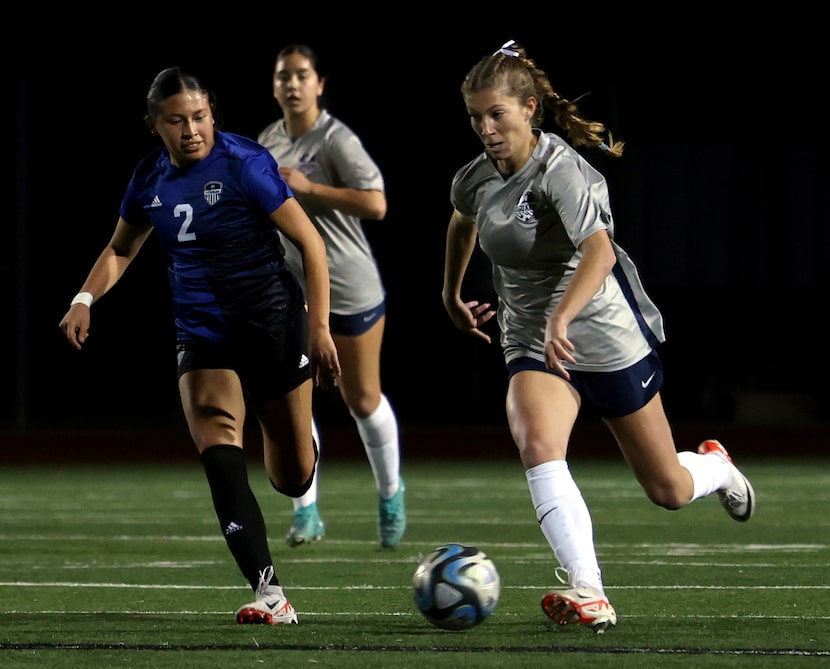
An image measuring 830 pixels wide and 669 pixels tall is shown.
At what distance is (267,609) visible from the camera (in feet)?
16.2

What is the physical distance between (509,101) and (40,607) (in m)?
2.20

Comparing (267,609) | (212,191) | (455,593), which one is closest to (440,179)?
(212,191)

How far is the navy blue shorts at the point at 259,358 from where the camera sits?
17.2 feet

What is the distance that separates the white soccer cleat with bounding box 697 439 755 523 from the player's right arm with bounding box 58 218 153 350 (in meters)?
2.17

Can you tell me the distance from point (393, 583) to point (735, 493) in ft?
4.18

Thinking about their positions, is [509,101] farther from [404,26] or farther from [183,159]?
[404,26]

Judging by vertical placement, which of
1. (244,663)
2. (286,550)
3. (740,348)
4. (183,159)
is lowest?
(740,348)

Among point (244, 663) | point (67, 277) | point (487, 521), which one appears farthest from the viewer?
point (67, 277)

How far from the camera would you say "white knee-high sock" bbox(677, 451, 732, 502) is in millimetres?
5645

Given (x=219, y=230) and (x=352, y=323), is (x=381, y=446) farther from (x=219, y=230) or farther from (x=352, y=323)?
(x=219, y=230)

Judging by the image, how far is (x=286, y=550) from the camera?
25.1 feet

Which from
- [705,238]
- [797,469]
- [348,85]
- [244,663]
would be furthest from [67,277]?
[244,663]

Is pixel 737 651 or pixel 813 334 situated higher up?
pixel 737 651

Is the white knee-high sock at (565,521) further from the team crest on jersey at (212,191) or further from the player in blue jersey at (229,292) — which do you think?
the team crest on jersey at (212,191)
